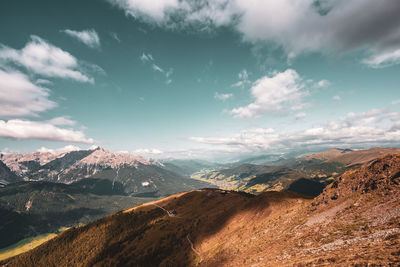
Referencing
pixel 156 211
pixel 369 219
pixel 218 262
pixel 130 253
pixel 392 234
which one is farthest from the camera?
pixel 156 211

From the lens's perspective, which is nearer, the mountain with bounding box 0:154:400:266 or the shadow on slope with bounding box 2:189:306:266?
the mountain with bounding box 0:154:400:266

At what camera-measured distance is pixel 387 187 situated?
37562mm

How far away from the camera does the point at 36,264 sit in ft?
527

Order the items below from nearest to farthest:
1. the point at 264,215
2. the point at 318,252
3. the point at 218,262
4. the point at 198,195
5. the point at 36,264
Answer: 1. the point at 318,252
2. the point at 218,262
3. the point at 264,215
4. the point at 36,264
5. the point at 198,195

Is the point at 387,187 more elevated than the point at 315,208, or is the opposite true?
the point at 387,187

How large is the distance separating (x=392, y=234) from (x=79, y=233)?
235m

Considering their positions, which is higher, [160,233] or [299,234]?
[299,234]

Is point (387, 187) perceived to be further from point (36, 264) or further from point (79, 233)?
point (36, 264)

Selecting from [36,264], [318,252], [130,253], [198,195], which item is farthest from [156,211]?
[318,252]

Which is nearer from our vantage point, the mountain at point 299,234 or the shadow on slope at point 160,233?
the mountain at point 299,234

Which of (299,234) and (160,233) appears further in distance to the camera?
(160,233)

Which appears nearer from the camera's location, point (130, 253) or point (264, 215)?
point (264, 215)

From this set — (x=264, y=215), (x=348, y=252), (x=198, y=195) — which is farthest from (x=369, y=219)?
(x=198, y=195)

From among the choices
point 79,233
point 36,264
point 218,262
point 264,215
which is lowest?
point 36,264
